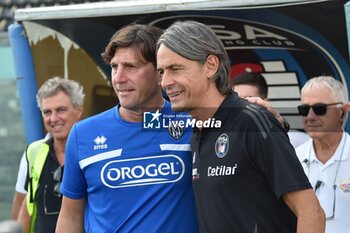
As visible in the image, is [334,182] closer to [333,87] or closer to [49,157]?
[333,87]

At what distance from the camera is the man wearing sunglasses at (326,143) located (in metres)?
A: 4.73

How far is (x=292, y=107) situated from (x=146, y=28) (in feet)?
7.65

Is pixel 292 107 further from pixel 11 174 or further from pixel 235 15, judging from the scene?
pixel 11 174

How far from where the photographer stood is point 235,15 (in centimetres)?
541

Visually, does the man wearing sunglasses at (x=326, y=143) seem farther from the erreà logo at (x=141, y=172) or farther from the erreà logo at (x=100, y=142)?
the erreà logo at (x=100, y=142)

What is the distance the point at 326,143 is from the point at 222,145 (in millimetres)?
1797

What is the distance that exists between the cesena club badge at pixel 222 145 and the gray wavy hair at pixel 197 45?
20cm

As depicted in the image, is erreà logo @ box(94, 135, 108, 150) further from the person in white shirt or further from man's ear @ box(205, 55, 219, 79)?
the person in white shirt

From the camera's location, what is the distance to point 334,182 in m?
4.75

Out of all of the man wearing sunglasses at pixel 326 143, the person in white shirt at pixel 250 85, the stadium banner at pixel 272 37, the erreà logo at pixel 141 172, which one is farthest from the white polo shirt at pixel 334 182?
the erreà logo at pixel 141 172

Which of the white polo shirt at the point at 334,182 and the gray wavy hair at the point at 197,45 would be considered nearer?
the gray wavy hair at the point at 197,45

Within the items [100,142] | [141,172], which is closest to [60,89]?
[100,142]

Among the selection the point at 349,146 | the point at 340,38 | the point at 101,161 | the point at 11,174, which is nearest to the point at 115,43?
the point at 101,161

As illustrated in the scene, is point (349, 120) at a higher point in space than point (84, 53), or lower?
lower
